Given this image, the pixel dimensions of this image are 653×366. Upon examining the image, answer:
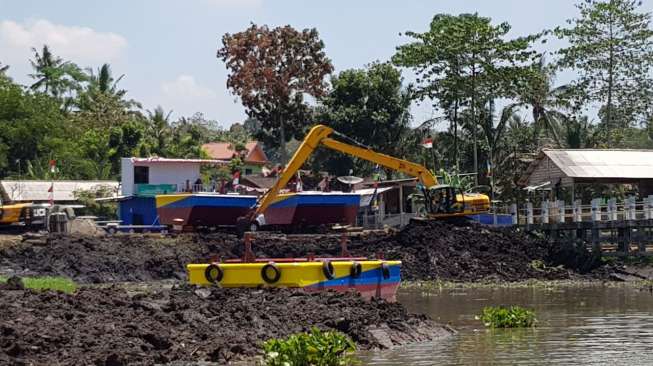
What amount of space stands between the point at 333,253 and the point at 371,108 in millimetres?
32463

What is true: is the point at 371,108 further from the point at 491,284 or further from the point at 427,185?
the point at 491,284

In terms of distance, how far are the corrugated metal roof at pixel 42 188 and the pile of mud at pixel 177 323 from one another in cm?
4430

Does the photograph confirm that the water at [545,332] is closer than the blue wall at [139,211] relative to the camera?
Yes

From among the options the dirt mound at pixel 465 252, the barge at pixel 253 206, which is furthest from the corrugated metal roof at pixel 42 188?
the dirt mound at pixel 465 252

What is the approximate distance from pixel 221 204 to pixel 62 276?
12945 millimetres

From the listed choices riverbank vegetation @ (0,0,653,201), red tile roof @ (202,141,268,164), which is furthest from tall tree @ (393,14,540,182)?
red tile roof @ (202,141,268,164)

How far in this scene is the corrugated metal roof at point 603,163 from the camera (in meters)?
52.2

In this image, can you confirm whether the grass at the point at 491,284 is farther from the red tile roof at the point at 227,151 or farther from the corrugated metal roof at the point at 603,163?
the red tile roof at the point at 227,151

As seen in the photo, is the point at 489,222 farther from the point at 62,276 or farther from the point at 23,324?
the point at 23,324

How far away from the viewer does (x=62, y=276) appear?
41281 millimetres

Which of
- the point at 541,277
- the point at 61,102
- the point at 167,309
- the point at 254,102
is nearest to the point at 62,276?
the point at 541,277

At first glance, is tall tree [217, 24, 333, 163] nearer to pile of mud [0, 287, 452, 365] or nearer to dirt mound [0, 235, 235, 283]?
dirt mound [0, 235, 235, 283]

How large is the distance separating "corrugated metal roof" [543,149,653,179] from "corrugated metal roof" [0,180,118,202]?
86.7 feet

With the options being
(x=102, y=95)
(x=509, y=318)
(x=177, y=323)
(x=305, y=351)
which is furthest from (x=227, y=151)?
(x=305, y=351)
